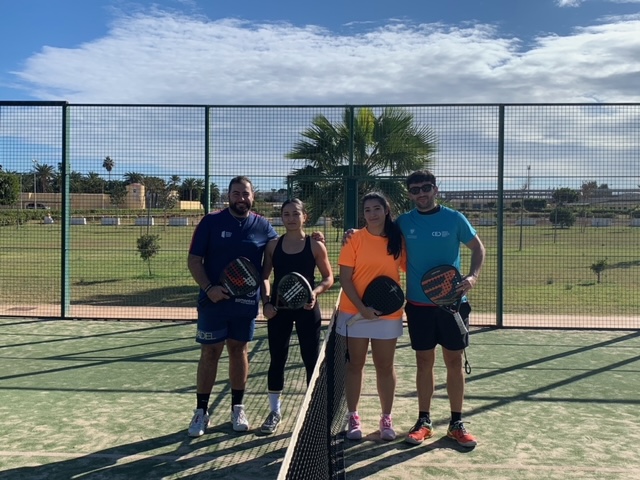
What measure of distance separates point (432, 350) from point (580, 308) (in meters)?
8.35

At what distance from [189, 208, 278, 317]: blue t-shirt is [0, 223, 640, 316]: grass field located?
4.19m

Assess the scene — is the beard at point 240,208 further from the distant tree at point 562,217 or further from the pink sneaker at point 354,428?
the distant tree at point 562,217

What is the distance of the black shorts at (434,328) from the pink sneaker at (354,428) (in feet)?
2.64

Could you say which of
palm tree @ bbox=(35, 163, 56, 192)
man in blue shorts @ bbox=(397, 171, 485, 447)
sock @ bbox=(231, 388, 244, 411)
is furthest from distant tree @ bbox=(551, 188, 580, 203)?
palm tree @ bbox=(35, 163, 56, 192)

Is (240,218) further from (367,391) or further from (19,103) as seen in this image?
(19,103)

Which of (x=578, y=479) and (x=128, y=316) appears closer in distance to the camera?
(x=578, y=479)

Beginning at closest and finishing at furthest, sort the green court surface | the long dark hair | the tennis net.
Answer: the tennis net
the green court surface
the long dark hair

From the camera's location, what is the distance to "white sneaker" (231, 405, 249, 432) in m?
5.09

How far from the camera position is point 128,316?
994 centimetres

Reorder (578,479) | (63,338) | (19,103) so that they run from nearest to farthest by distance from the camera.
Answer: (578,479), (63,338), (19,103)

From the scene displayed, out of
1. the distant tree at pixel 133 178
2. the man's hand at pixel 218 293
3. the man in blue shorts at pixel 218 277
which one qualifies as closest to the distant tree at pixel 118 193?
the distant tree at pixel 133 178

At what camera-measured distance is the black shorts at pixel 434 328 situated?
468cm

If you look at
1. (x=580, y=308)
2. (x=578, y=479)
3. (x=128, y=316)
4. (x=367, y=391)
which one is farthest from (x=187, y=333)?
(x=580, y=308)

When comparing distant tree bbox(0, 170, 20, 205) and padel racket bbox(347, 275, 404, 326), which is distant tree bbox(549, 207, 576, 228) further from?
distant tree bbox(0, 170, 20, 205)
